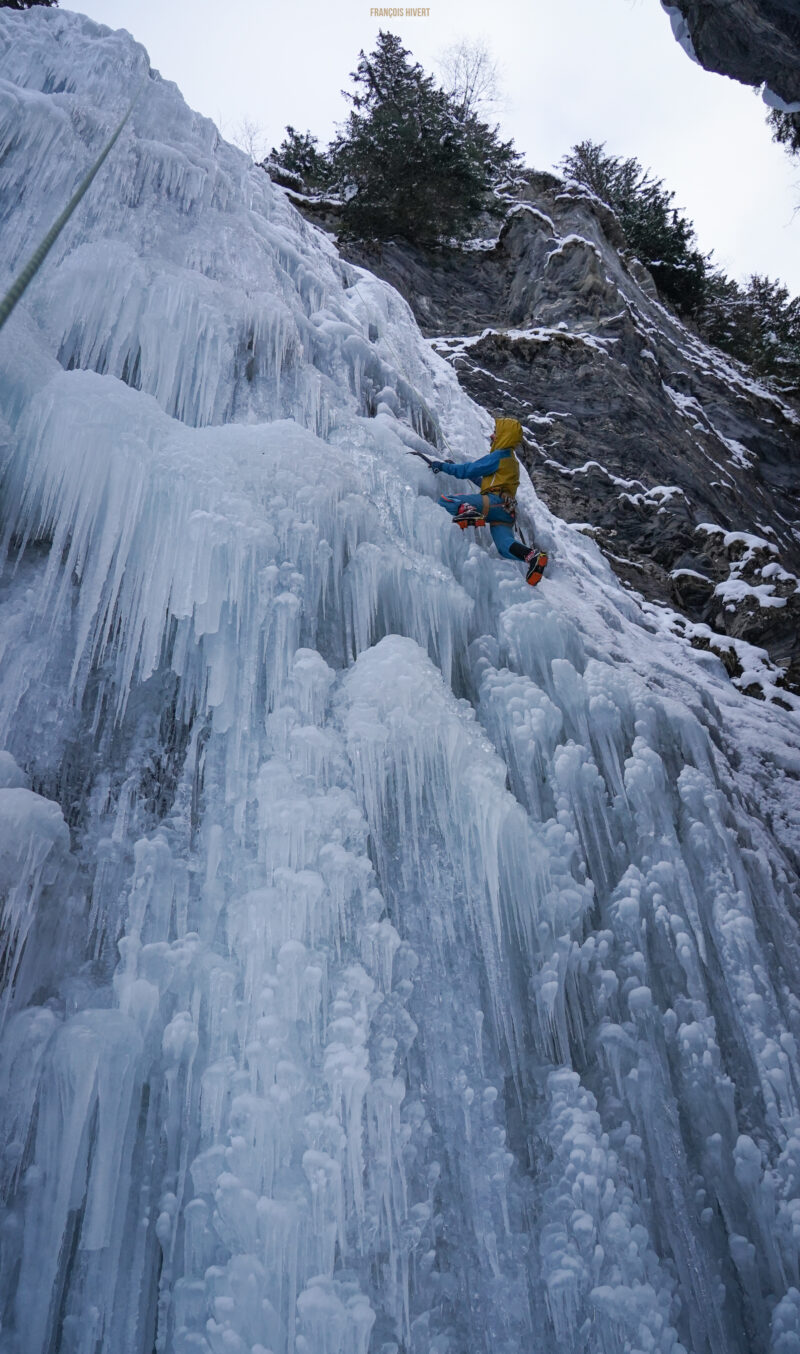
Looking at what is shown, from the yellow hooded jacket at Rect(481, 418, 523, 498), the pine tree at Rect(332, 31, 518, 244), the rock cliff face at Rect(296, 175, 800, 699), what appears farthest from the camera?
the pine tree at Rect(332, 31, 518, 244)

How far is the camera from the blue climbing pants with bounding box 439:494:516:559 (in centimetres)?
460

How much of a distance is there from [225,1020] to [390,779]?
45.4 inches

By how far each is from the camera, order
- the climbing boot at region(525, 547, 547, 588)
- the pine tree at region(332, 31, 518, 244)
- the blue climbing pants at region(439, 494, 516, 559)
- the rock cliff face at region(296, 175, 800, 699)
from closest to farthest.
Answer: the climbing boot at region(525, 547, 547, 588) → the blue climbing pants at region(439, 494, 516, 559) → the rock cliff face at region(296, 175, 800, 699) → the pine tree at region(332, 31, 518, 244)

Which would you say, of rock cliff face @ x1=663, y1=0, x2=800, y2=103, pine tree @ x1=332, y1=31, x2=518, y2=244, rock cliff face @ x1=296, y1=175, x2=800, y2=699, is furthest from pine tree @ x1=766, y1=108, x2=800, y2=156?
pine tree @ x1=332, y1=31, x2=518, y2=244

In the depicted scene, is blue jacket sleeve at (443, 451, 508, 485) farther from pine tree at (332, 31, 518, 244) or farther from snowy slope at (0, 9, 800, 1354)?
pine tree at (332, 31, 518, 244)

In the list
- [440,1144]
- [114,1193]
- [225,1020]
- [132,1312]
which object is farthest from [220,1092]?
[440,1144]

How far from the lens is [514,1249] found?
275 cm

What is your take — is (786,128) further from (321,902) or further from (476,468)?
(321,902)

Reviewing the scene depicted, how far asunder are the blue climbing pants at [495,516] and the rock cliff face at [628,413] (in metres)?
3.67

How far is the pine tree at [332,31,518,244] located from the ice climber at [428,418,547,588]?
31.8 ft

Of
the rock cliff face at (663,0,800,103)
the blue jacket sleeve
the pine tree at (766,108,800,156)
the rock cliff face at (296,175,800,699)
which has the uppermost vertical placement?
the pine tree at (766,108,800,156)

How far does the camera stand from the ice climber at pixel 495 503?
455cm

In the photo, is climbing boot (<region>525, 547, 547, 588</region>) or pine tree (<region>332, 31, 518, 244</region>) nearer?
climbing boot (<region>525, 547, 547, 588</region>)

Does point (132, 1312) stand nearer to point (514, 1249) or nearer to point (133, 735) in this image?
point (514, 1249)
